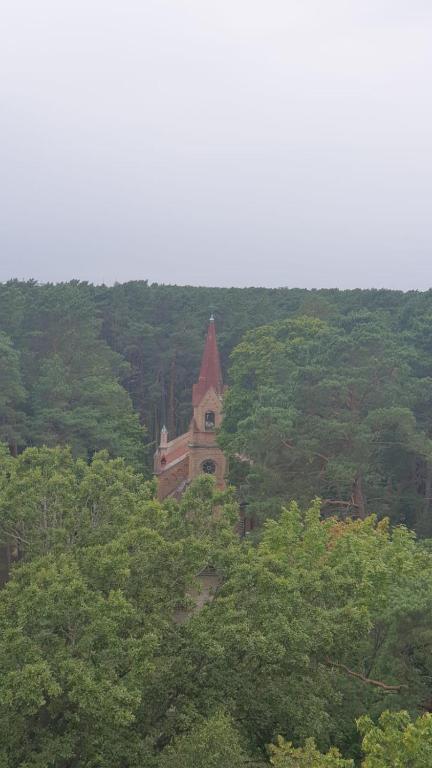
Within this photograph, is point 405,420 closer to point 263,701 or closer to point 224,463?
point 224,463

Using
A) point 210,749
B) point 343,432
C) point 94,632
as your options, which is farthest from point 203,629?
point 343,432

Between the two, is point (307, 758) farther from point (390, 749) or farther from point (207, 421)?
point (207, 421)

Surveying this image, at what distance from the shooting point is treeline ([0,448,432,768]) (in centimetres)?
1150

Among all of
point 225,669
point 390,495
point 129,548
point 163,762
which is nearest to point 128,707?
point 163,762

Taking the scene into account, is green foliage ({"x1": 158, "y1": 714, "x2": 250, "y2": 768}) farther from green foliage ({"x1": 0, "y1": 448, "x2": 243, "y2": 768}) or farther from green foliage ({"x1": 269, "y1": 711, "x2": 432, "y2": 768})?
green foliage ({"x1": 0, "y1": 448, "x2": 243, "y2": 768})

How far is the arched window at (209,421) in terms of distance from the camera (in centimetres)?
3587

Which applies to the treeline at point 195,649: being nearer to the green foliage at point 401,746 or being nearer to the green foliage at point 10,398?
the green foliage at point 401,746

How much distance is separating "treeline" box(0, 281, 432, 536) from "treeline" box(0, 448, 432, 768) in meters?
11.0

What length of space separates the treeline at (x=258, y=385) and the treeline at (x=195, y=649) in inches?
434

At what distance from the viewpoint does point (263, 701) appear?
1326 cm

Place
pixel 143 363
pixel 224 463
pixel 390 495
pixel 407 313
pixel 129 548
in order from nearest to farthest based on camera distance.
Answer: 1. pixel 129 548
2. pixel 390 495
3. pixel 224 463
4. pixel 407 313
5. pixel 143 363

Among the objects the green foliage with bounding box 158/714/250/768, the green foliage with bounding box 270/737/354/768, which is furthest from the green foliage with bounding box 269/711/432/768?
the green foliage with bounding box 158/714/250/768

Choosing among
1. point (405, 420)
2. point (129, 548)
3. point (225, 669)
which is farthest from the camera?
point (405, 420)

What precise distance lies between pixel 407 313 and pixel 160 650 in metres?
37.8
